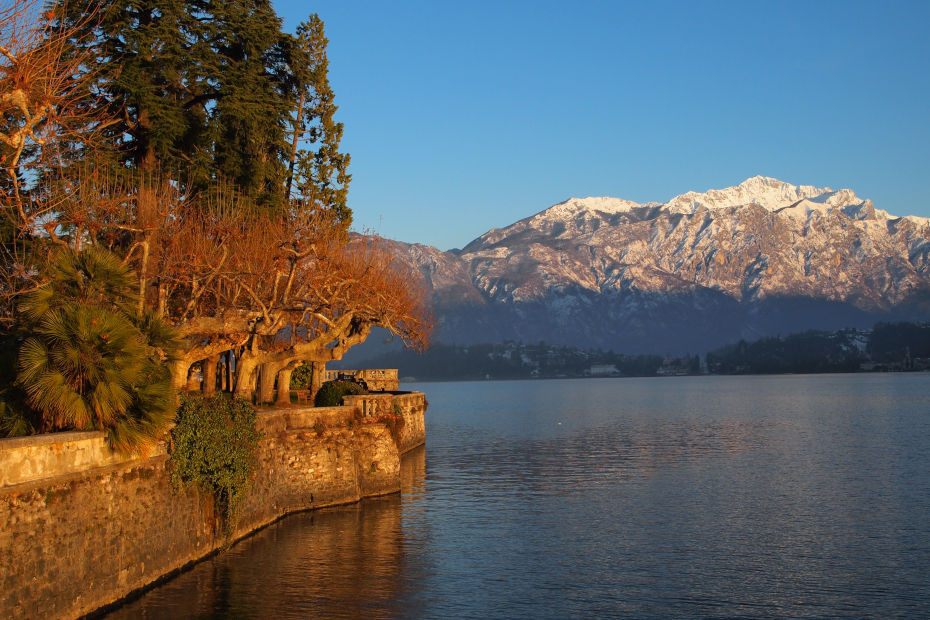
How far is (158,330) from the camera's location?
880 inches

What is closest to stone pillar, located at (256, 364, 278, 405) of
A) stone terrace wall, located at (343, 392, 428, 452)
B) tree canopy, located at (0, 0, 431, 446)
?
tree canopy, located at (0, 0, 431, 446)

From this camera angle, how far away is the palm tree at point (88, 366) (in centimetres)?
1859

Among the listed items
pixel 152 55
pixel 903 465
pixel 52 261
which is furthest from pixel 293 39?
pixel 903 465

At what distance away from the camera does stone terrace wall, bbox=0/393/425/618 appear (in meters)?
16.2

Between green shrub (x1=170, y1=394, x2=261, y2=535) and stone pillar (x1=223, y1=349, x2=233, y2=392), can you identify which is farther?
stone pillar (x1=223, y1=349, x2=233, y2=392)

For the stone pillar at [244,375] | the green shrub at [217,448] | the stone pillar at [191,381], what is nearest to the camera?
the green shrub at [217,448]

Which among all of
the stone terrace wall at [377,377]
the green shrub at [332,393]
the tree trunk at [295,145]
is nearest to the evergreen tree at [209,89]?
the tree trunk at [295,145]

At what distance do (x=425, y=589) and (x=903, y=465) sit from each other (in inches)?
1437

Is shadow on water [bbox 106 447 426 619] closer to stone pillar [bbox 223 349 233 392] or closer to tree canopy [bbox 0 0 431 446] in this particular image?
tree canopy [bbox 0 0 431 446]

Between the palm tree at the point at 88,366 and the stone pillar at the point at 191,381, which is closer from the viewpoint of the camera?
the palm tree at the point at 88,366

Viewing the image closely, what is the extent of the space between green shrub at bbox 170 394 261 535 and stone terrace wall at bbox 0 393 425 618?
45 centimetres

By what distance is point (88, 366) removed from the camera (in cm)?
1888

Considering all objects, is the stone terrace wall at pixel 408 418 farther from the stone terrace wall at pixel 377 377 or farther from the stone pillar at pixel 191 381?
the stone pillar at pixel 191 381

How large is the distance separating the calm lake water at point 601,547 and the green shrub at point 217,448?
1989mm
